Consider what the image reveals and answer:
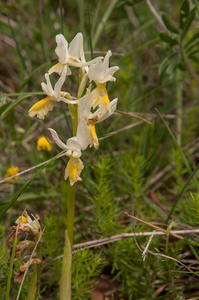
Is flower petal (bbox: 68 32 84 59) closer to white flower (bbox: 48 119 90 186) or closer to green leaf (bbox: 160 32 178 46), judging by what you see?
white flower (bbox: 48 119 90 186)

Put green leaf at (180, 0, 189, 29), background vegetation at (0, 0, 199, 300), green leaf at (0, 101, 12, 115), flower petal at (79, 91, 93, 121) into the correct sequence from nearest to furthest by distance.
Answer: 1. flower petal at (79, 91, 93, 121)
2. green leaf at (0, 101, 12, 115)
3. background vegetation at (0, 0, 199, 300)
4. green leaf at (180, 0, 189, 29)

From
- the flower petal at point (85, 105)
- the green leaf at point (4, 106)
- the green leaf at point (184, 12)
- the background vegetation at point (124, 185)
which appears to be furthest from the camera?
the green leaf at point (184, 12)

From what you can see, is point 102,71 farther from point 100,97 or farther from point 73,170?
point 73,170

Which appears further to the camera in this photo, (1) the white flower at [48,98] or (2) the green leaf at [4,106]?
(2) the green leaf at [4,106]

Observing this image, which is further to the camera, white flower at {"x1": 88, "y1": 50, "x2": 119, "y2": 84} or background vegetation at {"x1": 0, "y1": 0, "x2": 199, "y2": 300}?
background vegetation at {"x1": 0, "y1": 0, "x2": 199, "y2": 300}

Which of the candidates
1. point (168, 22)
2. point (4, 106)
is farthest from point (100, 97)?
point (168, 22)

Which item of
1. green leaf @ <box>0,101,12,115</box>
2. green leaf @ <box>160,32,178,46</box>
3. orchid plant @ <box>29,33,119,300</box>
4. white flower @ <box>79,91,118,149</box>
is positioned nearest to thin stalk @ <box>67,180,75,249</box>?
orchid plant @ <box>29,33,119,300</box>

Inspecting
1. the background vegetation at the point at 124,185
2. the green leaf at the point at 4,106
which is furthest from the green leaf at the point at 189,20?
the green leaf at the point at 4,106

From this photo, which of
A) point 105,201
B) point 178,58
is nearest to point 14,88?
point 178,58

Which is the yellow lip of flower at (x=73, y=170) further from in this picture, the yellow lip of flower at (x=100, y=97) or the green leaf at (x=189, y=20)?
the green leaf at (x=189, y=20)
